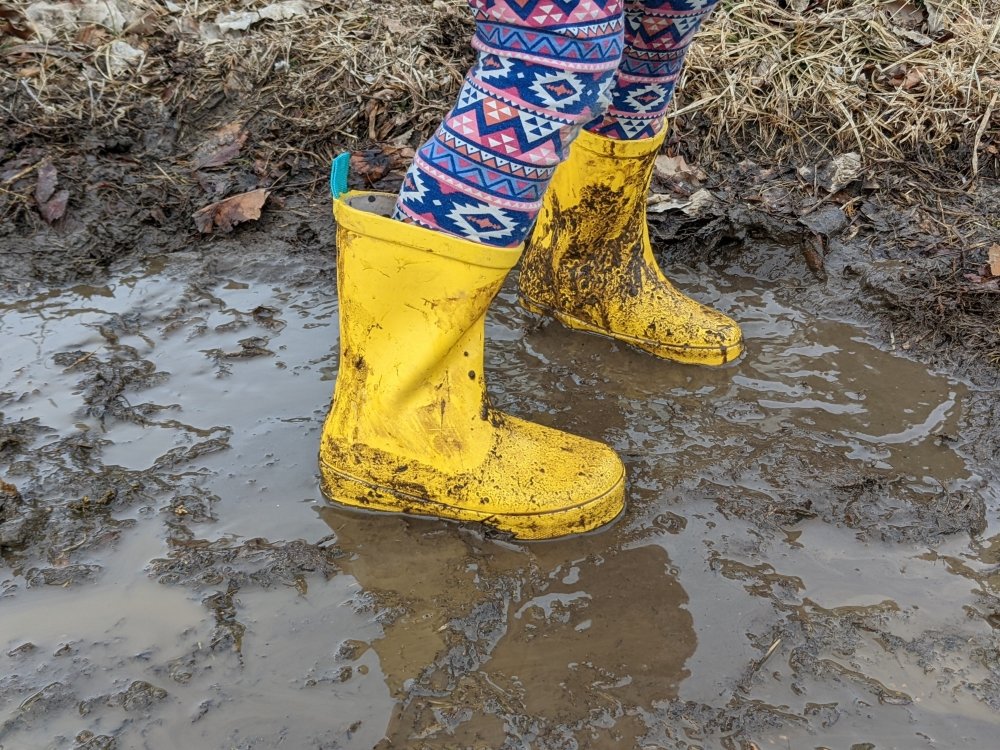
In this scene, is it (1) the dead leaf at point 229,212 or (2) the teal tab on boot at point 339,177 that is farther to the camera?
(1) the dead leaf at point 229,212

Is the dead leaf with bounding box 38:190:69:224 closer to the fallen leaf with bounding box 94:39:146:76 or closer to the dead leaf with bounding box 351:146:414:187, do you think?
the fallen leaf with bounding box 94:39:146:76

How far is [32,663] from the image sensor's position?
1.30m

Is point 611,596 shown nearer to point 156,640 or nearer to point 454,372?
point 454,372

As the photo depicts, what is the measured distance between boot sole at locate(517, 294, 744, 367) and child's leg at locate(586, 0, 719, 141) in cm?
53

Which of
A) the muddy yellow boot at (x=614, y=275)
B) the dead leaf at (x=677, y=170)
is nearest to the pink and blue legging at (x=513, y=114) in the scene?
the muddy yellow boot at (x=614, y=275)

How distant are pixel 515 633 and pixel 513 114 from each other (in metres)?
0.85

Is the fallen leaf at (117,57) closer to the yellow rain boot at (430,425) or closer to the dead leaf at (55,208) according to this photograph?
the dead leaf at (55,208)

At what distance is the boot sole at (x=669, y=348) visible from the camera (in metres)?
2.12

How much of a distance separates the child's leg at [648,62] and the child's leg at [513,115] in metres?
0.44

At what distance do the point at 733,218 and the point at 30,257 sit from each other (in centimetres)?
215

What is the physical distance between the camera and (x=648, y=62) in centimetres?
183

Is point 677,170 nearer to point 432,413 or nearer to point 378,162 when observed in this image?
point 378,162

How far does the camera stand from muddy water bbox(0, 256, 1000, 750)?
126 cm

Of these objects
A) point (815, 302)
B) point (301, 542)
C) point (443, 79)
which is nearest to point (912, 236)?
point (815, 302)
